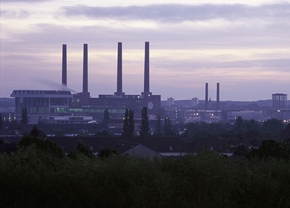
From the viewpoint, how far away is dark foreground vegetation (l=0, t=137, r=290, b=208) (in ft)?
43.1

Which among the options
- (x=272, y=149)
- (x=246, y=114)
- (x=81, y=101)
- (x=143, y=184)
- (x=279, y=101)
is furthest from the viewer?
(x=279, y=101)

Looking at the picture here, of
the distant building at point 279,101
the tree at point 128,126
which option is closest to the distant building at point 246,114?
the distant building at point 279,101

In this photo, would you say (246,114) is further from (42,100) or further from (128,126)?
(128,126)

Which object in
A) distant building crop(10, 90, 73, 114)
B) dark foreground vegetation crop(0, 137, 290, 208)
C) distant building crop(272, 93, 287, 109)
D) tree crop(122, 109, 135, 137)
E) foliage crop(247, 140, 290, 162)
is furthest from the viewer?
distant building crop(272, 93, 287, 109)

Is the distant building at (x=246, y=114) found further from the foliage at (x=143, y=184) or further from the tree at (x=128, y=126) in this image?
the foliage at (x=143, y=184)

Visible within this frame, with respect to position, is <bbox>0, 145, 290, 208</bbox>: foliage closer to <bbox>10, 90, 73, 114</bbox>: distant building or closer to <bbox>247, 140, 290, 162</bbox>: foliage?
<bbox>247, 140, 290, 162</bbox>: foliage

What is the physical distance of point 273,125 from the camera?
300 ft

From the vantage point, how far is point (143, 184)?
13.1 metres

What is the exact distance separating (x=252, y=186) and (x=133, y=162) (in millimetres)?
2691

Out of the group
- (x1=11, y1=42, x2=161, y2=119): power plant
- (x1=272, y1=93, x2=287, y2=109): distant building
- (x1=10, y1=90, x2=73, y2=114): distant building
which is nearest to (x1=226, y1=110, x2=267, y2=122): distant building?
(x1=272, y1=93, x2=287, y2=109): distant building

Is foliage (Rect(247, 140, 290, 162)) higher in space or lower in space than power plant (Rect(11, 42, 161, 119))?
lower

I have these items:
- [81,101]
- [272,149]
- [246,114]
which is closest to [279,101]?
[246,114]

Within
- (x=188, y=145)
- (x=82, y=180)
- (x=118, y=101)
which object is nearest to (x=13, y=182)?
(x=82, y=180)

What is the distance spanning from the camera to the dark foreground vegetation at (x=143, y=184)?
13.1 meters
